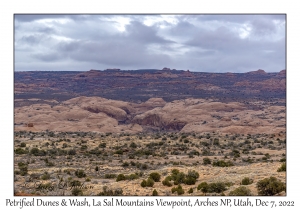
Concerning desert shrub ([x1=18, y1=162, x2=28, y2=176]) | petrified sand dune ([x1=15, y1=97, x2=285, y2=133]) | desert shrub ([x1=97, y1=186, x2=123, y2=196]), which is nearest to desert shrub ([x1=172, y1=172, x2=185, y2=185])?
desert shrub ([x1=97, y1=186, x2=123, y2=196])

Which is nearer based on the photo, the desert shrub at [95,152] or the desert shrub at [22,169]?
the desert shrub at [22,169]

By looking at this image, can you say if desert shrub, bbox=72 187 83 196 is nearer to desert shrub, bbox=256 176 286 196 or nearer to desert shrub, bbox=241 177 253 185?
desert shrub, bbox=241 177 253 185

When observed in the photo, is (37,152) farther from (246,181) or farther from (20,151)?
(246,181)

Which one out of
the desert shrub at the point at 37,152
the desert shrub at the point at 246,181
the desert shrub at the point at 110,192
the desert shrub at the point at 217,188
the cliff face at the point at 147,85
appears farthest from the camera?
the cliff face at the point at 147,85

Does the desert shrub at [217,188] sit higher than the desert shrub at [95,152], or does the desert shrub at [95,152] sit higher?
the desert shrub at [217,188]

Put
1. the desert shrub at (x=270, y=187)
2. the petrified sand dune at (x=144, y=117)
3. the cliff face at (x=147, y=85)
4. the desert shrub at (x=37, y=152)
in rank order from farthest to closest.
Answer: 1. the cliff face at (x=147, y=85)
2. the petrified sand dune at (x=144, y=117)
3. the desert shrub at (x=37, y=152)
4. the desert shrub at (x=270, y=187)

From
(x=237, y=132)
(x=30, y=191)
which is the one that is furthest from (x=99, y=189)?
(x=237, y=132)

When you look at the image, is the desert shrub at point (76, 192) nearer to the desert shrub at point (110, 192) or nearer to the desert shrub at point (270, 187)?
the desert shrub at point (110, 192)

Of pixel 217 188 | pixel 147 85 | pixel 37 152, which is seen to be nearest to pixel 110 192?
pixel 217 188

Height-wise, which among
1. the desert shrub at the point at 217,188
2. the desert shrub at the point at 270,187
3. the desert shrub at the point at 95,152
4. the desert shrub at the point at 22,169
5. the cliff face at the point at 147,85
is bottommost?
the desert shrub at the point at 95,152

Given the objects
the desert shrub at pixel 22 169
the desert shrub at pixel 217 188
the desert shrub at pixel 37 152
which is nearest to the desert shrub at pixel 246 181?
the desert shrub at pixel 217 188

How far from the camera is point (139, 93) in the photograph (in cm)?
11844

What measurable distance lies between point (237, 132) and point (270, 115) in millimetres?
23892
